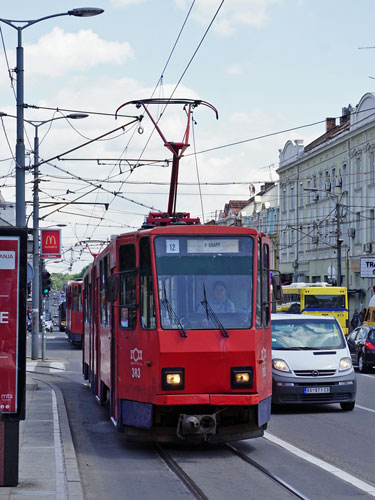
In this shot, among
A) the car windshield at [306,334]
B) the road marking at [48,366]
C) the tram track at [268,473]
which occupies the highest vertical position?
the car windshield at [306,334]

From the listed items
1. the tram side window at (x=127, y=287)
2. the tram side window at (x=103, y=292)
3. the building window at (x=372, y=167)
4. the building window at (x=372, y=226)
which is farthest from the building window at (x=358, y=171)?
the tram side window at (x=127, y=287)

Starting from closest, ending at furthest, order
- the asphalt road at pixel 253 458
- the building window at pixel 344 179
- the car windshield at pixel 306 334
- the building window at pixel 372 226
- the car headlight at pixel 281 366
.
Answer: the asphalt road at pixel 253 458 → the car headlight at pixel 281 366 → the car windshield at pixel 306 334 → the building window at pixel 372 226 → the building window at pixel 344 179

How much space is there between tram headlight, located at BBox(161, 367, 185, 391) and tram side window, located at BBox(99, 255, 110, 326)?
10.4 ft

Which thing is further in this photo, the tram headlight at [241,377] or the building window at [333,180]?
the building window at [333,180]

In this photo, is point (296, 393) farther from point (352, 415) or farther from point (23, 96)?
point (23, 96)

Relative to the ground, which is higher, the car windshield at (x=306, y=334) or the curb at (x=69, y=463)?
the car windshield at (x=306, y=334)

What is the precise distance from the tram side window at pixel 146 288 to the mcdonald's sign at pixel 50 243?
70.9 ft

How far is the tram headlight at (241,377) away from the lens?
11.9m

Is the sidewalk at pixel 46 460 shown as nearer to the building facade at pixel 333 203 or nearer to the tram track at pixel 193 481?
the tram track at pixel 193 481

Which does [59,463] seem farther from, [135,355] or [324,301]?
[324,301]

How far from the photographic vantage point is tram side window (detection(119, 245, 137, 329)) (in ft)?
41.2

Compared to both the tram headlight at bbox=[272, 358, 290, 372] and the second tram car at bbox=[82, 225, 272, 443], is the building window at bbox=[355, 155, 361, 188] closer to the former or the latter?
the tram headlight at bbox=[272, 358, 290, 372]

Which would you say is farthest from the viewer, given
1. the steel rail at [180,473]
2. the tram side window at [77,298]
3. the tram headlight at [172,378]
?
the tram side window at [77,298]

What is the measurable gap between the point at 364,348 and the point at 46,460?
18.9m
